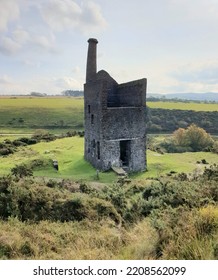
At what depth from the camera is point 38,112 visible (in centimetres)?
8944

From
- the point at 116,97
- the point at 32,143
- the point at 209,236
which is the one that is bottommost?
the point at 32,143

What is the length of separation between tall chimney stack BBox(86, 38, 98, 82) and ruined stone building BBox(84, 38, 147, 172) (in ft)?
8.99

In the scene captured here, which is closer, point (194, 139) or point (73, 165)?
point (73, 165)

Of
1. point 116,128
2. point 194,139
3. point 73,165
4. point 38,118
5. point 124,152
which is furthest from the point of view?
point 38,118

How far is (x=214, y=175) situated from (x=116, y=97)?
57.6 feet

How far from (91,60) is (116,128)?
8.36m

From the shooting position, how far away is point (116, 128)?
2634 cm

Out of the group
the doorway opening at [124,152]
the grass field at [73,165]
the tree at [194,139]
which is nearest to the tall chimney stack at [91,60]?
the grass field at [73,165]

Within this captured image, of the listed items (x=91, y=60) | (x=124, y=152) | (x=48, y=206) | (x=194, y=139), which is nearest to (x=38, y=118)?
(x=194, y=139)

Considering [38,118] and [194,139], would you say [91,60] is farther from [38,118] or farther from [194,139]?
[38,118]

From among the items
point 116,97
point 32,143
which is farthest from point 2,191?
point 32,143

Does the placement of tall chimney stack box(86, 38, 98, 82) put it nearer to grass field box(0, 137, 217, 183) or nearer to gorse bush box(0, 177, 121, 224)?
grass field box(0, 137, 217, 183)

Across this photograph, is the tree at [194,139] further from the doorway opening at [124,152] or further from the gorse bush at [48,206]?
the gorse bush at [48,206]
